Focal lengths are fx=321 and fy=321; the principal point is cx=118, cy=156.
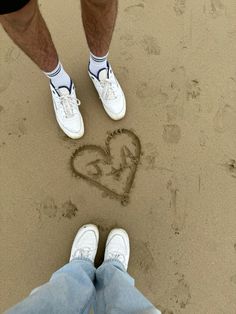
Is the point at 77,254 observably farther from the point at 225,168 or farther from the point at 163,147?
the point at 225,168

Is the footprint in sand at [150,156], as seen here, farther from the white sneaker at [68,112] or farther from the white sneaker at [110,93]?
the white sneaker at [68,112]

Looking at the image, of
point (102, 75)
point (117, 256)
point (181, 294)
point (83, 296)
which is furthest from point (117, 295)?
point (102, 75)

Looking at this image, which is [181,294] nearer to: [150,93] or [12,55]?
[150,93]

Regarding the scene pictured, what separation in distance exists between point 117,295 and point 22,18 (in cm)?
78

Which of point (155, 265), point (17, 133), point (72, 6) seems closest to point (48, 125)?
point (17, 133)

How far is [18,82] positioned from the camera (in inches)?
57.0

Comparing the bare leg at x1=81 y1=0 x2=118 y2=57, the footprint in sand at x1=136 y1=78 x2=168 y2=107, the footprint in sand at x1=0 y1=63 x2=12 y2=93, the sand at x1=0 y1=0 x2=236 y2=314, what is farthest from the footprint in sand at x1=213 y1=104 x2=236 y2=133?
the footprint in sand at x1=0 y1=63 x2=12 y2=93

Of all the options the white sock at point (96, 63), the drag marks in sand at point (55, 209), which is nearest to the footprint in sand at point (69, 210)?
the drag marks in sand at point (55, 209)

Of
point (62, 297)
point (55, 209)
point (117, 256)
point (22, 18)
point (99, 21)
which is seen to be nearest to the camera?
point (62, 297)

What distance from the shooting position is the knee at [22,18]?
86 cm

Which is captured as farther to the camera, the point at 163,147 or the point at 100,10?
the point at 163,147

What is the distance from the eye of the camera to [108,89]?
4.41 ft

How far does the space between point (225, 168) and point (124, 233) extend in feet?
1.63

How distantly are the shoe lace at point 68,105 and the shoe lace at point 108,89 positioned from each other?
0.14 meters
